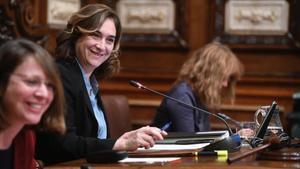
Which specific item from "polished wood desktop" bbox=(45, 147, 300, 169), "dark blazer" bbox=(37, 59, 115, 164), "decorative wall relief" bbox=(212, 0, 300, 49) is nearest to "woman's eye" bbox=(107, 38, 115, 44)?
"dark blazer" bbox=(37, 59, 115, 164)

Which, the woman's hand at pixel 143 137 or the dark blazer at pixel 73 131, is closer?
the woman's hand at pixel 143 137

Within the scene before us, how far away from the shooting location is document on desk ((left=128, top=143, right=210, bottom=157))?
2.15 metres

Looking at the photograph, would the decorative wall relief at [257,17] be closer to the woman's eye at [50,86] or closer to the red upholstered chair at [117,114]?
the red upholstered chair at [117,114]

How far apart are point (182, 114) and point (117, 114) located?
0.35m

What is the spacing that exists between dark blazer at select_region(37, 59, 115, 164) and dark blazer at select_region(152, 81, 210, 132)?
0.67m

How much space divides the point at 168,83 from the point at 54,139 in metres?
2.56

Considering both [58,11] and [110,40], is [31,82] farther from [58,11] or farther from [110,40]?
[58,11]

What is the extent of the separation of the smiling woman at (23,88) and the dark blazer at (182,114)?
1569 millimetres

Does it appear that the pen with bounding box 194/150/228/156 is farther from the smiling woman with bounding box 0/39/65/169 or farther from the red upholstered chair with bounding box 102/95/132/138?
the red upholstered chair with bounding box 102/95/132/138

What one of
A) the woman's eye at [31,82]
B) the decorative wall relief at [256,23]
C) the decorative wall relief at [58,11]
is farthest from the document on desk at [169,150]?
the decorative wall relief at [256,23]

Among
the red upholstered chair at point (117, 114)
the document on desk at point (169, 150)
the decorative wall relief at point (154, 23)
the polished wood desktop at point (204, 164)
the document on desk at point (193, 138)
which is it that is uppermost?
the decorative wall relief at point (154, 23)

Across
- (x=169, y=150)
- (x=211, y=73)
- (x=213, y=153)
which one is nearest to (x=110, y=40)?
(x=169, y=150)

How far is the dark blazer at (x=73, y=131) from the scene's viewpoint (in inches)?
88.0

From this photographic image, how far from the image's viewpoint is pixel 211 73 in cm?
350
